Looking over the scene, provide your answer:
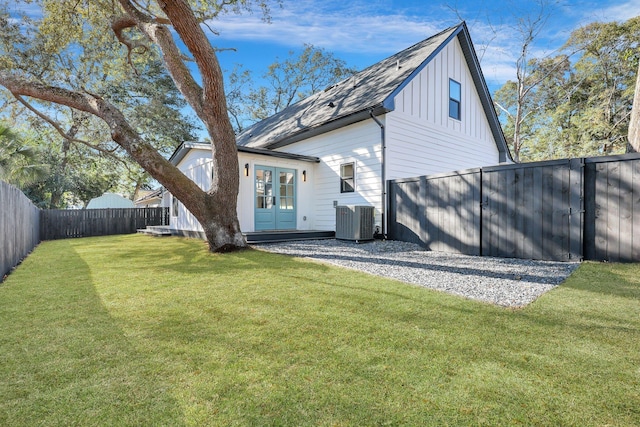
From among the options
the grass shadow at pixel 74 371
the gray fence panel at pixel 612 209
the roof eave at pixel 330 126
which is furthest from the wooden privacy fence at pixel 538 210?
the grass shadow at pixel 74 371

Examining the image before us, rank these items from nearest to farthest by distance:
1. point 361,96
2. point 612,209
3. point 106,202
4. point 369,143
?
point 612,209 → point 369,143 → point 361,96 → point 106,202

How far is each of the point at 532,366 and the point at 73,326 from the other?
144 inches

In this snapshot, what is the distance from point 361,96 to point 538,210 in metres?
6.06

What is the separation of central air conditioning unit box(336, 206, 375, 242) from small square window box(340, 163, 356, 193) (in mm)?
1238

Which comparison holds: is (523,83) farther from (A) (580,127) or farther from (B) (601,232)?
(B) (601,232)

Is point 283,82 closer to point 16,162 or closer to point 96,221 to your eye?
point 96,221

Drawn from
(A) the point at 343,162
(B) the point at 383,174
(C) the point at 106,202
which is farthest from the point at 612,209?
(C) the point at 106,202

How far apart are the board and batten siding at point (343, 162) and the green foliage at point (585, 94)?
13917mm

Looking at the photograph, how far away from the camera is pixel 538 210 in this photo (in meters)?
5.56

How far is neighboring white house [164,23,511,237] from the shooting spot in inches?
352

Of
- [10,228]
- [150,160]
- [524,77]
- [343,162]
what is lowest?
[10,228]

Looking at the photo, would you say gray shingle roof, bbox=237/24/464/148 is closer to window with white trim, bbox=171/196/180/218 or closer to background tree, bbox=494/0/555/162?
window with white trim, bbox=171/196/180/218

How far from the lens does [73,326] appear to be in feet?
8.92

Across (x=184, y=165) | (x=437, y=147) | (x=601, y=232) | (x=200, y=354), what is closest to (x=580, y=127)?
(x=437, y=147)
